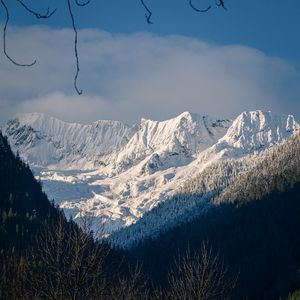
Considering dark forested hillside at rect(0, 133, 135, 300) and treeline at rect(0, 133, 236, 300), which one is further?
treeline at rect(0, 133, 236, 300)

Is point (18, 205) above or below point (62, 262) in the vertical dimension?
below

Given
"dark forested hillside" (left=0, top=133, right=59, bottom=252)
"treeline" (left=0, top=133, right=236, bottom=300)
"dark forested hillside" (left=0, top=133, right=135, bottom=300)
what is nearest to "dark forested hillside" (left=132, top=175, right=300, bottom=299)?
"treeline" (left=0, top=133, right=236, bottom=300)

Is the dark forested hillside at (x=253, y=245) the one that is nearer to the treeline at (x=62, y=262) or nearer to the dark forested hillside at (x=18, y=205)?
the treeline at (x=62, y=262)

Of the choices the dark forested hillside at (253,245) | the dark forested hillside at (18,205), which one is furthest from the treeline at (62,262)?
the dark forested hillside at (253,245)

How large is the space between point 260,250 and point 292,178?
48.3 metres

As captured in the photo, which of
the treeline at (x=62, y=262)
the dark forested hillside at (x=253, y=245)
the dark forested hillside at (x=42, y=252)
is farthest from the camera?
the dark forested hillside at (x=253, y=245)

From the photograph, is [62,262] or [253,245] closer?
[62,262]

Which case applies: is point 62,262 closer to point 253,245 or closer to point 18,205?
point 253,245

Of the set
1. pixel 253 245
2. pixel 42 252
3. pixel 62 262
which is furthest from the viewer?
pixel 253 245

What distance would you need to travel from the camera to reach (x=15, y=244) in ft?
382

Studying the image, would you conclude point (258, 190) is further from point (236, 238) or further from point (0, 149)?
point (0, 149)

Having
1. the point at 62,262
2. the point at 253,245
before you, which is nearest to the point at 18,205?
the point at 253,245

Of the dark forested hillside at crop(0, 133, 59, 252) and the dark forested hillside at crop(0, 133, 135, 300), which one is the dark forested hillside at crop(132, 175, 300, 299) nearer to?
the dark forested hillside at crop(0, 133, 59, 252)

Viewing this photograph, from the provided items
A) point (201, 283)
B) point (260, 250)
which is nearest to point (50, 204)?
point (260, 250)
